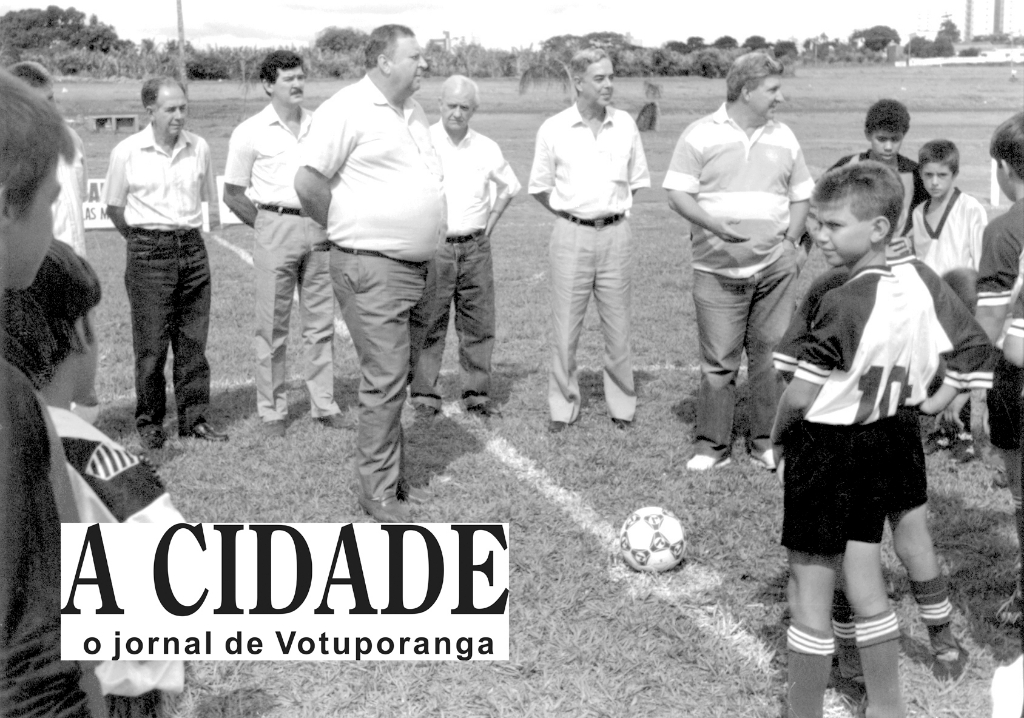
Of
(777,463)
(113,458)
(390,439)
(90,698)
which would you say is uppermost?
(113,458)

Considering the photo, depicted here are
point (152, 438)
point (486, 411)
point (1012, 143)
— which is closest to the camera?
point (1012, 143)

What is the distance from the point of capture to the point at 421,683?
3504 millimetres

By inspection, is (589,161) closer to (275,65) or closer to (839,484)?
(275,65)

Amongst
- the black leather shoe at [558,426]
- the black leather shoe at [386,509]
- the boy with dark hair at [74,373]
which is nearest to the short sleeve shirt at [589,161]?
the black leather shoe at [558,426]

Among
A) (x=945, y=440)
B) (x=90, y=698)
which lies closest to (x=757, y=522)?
(x=945, y=440)

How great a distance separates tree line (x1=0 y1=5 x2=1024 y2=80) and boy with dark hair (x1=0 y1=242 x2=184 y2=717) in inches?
42.8

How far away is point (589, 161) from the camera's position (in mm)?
6316

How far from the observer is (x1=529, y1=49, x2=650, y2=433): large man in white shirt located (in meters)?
6.34

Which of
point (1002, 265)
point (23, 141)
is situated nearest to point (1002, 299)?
point (1002, 265)

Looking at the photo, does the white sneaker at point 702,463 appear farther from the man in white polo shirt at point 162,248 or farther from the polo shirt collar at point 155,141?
the polo shirt collar at point 155,141

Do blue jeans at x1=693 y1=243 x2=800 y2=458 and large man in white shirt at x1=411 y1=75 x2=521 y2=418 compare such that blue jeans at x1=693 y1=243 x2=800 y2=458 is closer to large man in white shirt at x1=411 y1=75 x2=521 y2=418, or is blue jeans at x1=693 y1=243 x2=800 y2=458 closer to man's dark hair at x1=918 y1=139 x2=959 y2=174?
man's dark hair at x1=918 y1=139 x2=959 y2=174

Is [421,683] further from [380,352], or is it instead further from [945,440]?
[945,440]

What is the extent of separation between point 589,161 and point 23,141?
5.48m

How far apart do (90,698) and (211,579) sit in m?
1.05
